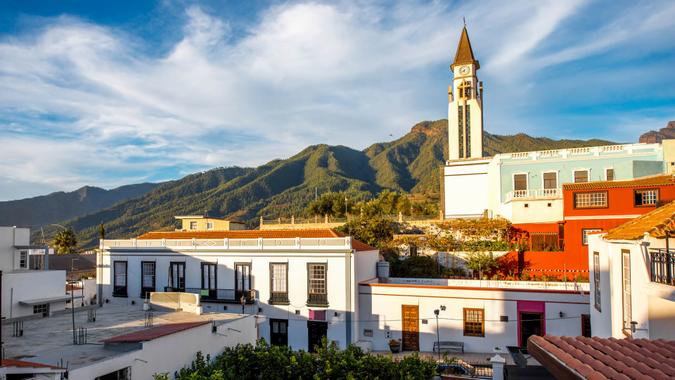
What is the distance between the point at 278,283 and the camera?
24344mm

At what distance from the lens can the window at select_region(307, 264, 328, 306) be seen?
2325 cm

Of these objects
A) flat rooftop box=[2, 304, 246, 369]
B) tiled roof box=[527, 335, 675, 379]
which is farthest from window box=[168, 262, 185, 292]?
tiled roof box=[527, 335, 675, 379]

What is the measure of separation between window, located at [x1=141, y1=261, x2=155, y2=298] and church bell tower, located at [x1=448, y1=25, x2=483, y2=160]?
2536 centimetres

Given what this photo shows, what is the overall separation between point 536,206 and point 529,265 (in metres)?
5.08

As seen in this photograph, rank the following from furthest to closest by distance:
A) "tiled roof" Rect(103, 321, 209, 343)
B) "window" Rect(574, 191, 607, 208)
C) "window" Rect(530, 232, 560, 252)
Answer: "window" Rect(530, 232, 560, 252), "window" Rect(574, 191, 607, 208), "tiled roof" Rect(103, 321, 209, 343)

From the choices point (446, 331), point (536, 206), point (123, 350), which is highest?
point (536, 206)

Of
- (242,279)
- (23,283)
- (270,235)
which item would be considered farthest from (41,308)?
(270,235)

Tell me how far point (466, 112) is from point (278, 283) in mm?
24539

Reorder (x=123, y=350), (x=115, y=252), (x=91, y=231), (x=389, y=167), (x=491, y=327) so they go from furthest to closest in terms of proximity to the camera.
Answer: (x=389, y=167) < (x=91, y=231) < (x=115, y=252) < (x=491, y=327) < (x=123, y=350)

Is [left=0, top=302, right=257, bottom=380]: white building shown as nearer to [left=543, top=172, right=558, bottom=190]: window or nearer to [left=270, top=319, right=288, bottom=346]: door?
[left=270, top=319, right=288, bottom=346]: door

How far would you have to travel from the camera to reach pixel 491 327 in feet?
70.3

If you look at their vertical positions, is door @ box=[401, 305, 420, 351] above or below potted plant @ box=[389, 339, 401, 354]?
above

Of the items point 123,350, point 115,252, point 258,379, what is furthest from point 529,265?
point 115,252

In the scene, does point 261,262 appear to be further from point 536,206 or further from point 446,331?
point 536,206
